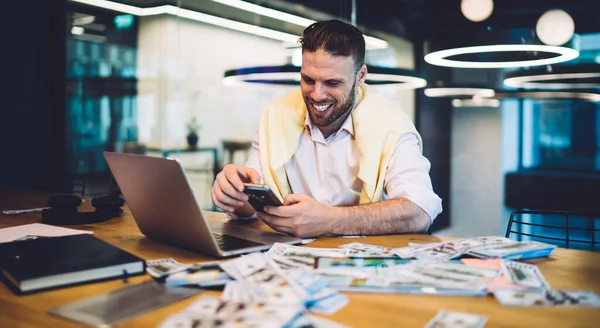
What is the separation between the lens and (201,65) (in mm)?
6328

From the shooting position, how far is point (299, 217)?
150 centimetres

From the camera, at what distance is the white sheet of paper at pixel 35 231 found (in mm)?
1565

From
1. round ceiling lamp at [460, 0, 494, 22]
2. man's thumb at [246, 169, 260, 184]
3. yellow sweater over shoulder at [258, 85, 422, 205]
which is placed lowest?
man's thumb at [246, 169, 260, 184]

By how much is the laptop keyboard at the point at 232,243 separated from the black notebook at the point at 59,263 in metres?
0.24

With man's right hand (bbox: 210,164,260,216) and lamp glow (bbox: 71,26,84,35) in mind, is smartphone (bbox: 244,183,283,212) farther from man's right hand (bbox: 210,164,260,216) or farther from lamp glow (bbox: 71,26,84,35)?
lamp glow (bbox: 71,26,84,35)

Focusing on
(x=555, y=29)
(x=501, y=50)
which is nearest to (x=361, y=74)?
(x=501, y=50)

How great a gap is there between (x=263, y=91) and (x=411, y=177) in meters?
5.04

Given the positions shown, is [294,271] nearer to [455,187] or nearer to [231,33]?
[455,187]

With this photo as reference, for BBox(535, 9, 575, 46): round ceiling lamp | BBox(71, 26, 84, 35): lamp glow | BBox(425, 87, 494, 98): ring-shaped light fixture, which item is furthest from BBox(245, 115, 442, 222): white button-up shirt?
BBox(425, 87, 494, 98): ring-shaped light fixture

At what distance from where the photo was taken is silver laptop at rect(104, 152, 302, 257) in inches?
48.5

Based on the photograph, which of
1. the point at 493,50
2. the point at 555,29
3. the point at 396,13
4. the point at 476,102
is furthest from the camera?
the point at 396,13

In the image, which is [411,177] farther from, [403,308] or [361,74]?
[403,308]

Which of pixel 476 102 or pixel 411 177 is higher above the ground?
pixel 476 102

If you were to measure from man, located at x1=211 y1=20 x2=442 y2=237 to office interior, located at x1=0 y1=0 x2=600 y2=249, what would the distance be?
57 centimetres
